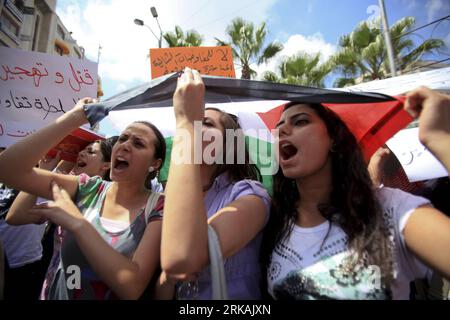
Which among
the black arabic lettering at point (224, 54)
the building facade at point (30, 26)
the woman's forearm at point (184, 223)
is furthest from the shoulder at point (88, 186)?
the building facade at point (30, 26)

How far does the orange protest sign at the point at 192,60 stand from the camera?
4.03 meters

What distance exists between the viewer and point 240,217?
102cm

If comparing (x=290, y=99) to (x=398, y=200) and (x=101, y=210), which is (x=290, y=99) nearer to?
(x=398, y=200)

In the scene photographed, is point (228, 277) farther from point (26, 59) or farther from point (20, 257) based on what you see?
point (26, 59)

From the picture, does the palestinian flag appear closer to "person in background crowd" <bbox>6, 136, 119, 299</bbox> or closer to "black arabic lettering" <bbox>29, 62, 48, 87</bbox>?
"person in background crowd" <bbox>6, 136, 119, 299</bbox>

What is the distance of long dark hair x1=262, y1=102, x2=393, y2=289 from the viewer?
956mm

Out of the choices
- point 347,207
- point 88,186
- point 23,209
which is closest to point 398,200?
point 347,207

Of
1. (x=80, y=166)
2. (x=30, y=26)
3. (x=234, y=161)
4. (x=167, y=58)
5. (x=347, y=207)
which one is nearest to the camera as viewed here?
(x=347, y=207)

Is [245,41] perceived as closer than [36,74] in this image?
No

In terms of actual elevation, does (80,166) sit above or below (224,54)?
below

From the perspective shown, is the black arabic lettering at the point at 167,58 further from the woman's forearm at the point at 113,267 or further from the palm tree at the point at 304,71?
the palm tree at the point at 304,71

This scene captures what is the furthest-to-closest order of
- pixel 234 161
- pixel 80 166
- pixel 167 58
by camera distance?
1. pixel 167 58
2. pixel 80 166
3. pixel 234 161

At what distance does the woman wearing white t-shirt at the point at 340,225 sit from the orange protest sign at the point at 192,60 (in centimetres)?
299

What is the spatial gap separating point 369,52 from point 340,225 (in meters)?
12.8
